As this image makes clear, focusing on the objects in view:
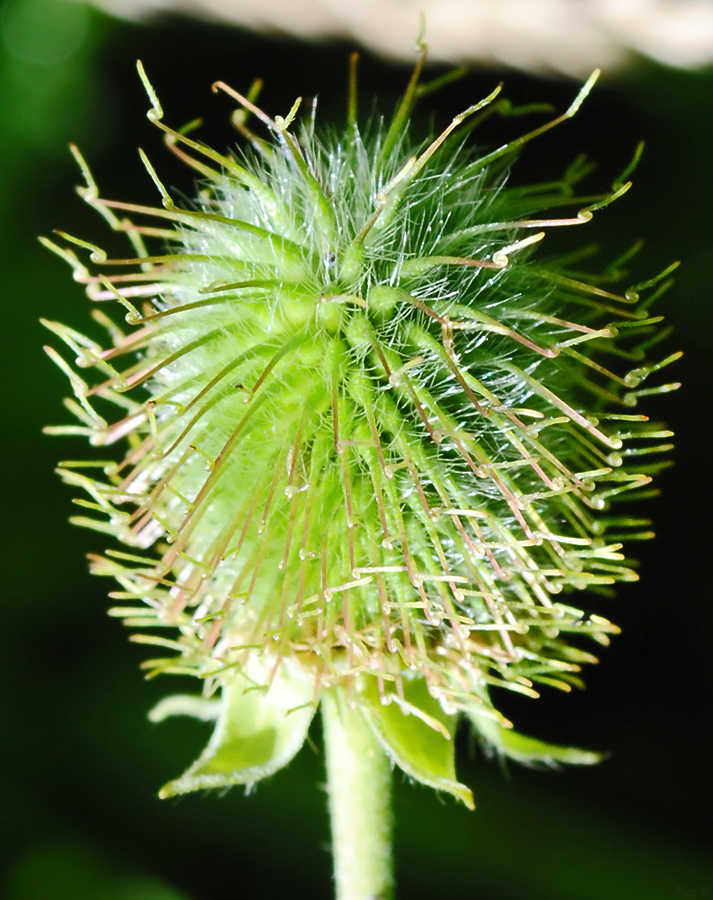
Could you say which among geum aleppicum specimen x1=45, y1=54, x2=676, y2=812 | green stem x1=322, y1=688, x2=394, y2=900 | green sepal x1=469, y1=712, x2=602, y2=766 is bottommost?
green stem x1=322, y1=688, x2=394, y2=900

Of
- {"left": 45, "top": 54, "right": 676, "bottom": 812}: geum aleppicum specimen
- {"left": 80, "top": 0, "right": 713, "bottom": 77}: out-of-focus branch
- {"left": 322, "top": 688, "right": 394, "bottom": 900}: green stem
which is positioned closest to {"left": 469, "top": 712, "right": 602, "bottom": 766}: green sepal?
{"left": 45, "top": 54, "right": 676, "bottom": 812}: geum aleppicum specimen

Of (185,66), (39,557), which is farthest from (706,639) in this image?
(185,66)

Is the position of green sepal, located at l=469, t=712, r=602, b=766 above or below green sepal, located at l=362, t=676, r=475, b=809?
above

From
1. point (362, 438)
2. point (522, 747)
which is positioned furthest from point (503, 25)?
point (522, 747)

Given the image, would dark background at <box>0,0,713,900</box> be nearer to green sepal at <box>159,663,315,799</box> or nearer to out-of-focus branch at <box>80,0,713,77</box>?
out-of-focus branch at <box>80,0,713,77</box>

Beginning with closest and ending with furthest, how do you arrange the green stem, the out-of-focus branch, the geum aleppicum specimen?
1. the geum aleppicum specimen
2. the green stem
3. the out-of-focus branch

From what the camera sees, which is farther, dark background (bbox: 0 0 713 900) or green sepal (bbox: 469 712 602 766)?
dark background (bbox: 0 0 713 900)

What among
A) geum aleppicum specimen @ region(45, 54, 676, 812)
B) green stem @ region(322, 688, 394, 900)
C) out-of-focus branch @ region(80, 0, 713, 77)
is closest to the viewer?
geum aleppicum specimen @ region(45, 54, 676, 812)

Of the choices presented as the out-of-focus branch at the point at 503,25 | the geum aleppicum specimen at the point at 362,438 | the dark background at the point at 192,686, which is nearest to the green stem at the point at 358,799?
the geum aleppicum specimen at the point at 362,438

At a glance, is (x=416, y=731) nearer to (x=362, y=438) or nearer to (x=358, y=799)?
(x=358, y=799)
